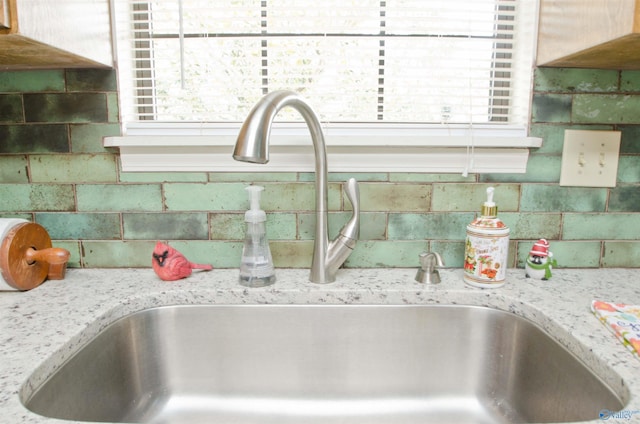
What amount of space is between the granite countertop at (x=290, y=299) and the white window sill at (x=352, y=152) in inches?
9.4

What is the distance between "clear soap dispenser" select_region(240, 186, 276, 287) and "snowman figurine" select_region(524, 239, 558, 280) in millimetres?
558

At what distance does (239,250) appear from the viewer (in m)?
0.97

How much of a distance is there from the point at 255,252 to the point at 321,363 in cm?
26

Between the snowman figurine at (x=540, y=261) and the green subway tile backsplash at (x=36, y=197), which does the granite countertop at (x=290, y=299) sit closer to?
the snowman figurine at (x=540, y=261)

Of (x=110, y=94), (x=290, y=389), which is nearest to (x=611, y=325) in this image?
(x=290, y=389)

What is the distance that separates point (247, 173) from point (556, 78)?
72cm

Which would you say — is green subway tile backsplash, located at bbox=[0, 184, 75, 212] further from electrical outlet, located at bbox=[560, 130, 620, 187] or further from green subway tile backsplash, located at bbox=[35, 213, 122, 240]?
electrical outlet, located at bbox=[560, 130, 620, 187]

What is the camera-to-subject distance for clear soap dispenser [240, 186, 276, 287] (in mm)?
854

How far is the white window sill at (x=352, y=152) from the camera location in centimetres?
91

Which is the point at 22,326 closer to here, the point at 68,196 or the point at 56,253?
the point at 56,253

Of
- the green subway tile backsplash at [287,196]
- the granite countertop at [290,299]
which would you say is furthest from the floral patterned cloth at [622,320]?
the green subway tile backsplash at [287,196]

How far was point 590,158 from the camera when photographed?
0.95 metres

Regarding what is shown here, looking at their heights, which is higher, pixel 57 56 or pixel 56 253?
pixel 57 56

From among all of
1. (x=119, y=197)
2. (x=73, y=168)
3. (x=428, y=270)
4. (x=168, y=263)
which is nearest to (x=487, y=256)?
(x=428, y=270)
